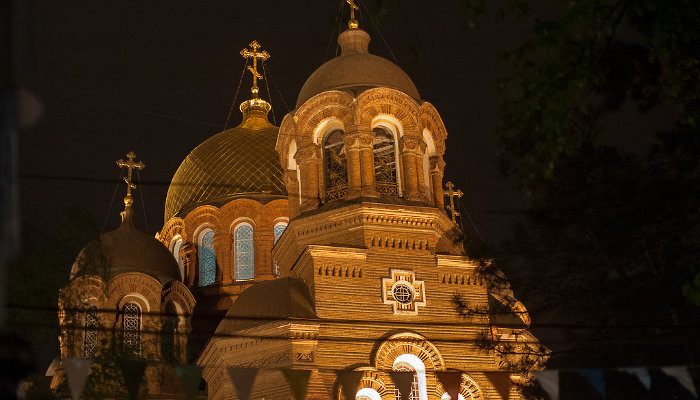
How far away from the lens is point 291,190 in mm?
24422

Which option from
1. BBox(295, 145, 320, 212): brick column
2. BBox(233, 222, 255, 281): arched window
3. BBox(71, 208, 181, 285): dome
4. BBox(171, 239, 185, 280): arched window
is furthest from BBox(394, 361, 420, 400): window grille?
BBox(171, 239, 185, 280): arched window

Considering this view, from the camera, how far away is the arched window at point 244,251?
30.8 meters

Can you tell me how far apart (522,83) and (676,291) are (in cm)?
668

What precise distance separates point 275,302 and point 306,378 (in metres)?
4.90

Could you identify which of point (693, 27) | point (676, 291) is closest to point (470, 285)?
point (676, 291)

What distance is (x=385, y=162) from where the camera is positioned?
2448cm

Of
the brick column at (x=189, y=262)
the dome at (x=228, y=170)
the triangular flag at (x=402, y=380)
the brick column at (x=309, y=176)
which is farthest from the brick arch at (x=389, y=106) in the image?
the brick column at (x=189, y=262)

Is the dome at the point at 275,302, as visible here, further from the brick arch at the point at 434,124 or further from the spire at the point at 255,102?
the spire at the point at 255,102

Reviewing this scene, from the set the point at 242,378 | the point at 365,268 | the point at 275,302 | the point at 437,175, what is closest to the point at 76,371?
the point at 242,378

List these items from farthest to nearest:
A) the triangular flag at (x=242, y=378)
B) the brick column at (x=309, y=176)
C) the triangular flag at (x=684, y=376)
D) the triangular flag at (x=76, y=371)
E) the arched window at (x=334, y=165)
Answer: the arched window at (x=334, y=165) → the brick column at (x=309, y=176) → the triangular flag at (x=242, y=378) → the triangular flag at (x=76, y=371) → the triangular flag at (x=684, y=376)

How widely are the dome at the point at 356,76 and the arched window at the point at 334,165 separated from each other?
1200 mm

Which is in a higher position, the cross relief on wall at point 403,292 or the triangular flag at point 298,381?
the cross relief on wall at point 403,292

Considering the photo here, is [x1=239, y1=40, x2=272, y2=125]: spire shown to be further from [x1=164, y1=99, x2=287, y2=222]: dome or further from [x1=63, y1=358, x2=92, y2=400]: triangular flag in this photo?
[x1=63, y1=358, x2=92, y2=400]: triangular flag

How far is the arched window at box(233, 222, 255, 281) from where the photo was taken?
3077cm
